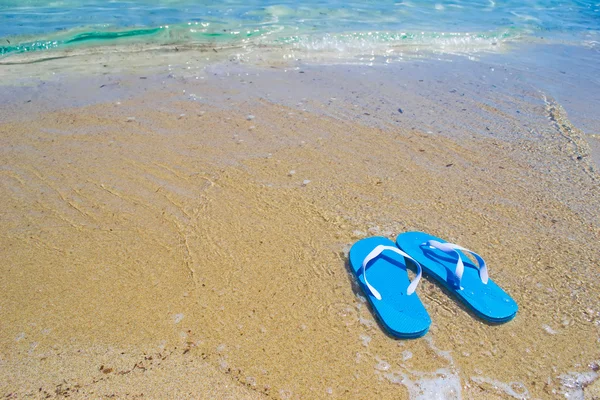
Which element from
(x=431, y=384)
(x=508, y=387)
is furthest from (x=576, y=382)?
(x=431, y=384)

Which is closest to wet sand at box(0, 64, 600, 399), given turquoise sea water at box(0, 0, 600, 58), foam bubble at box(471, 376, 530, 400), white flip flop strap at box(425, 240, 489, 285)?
foam bubble at box(471, 376, 530, 400)

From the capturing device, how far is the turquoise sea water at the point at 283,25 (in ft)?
20.8

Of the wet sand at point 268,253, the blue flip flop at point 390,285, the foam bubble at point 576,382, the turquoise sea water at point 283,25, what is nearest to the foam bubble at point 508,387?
the wet sand at point 268,253

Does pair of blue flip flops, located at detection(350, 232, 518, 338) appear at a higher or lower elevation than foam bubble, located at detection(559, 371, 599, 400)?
higher

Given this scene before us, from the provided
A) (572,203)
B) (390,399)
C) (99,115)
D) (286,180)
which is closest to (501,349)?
(390,399)

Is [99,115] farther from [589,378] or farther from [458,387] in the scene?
[589,378]

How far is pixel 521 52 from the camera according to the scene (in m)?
6.48

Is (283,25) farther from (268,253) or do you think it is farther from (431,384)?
(431,384)

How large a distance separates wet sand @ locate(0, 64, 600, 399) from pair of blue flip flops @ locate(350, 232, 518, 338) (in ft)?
0.22

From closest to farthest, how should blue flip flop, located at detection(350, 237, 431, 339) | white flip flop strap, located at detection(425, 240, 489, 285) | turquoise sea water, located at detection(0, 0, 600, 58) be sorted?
blue flip flop, located at detection(350, 237, 431, 339) < white flip flop strap, located at detection(425, 240, 489, 285) < turquoise sea water, located at detection(0, 0, 600, 58)

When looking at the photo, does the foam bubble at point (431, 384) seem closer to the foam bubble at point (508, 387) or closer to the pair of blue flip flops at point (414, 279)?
the foam bubble at point (508, 387)

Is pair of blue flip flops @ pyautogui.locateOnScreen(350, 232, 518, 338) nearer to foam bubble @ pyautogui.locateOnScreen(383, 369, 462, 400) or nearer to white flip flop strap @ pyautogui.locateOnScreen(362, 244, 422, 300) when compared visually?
white flip flop strap @ pyautogui.locateOnScreen(362, 244, 422, 300)

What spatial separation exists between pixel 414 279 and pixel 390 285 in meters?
0.13

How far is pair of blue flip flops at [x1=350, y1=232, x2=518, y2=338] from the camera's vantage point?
2193 millimetres
